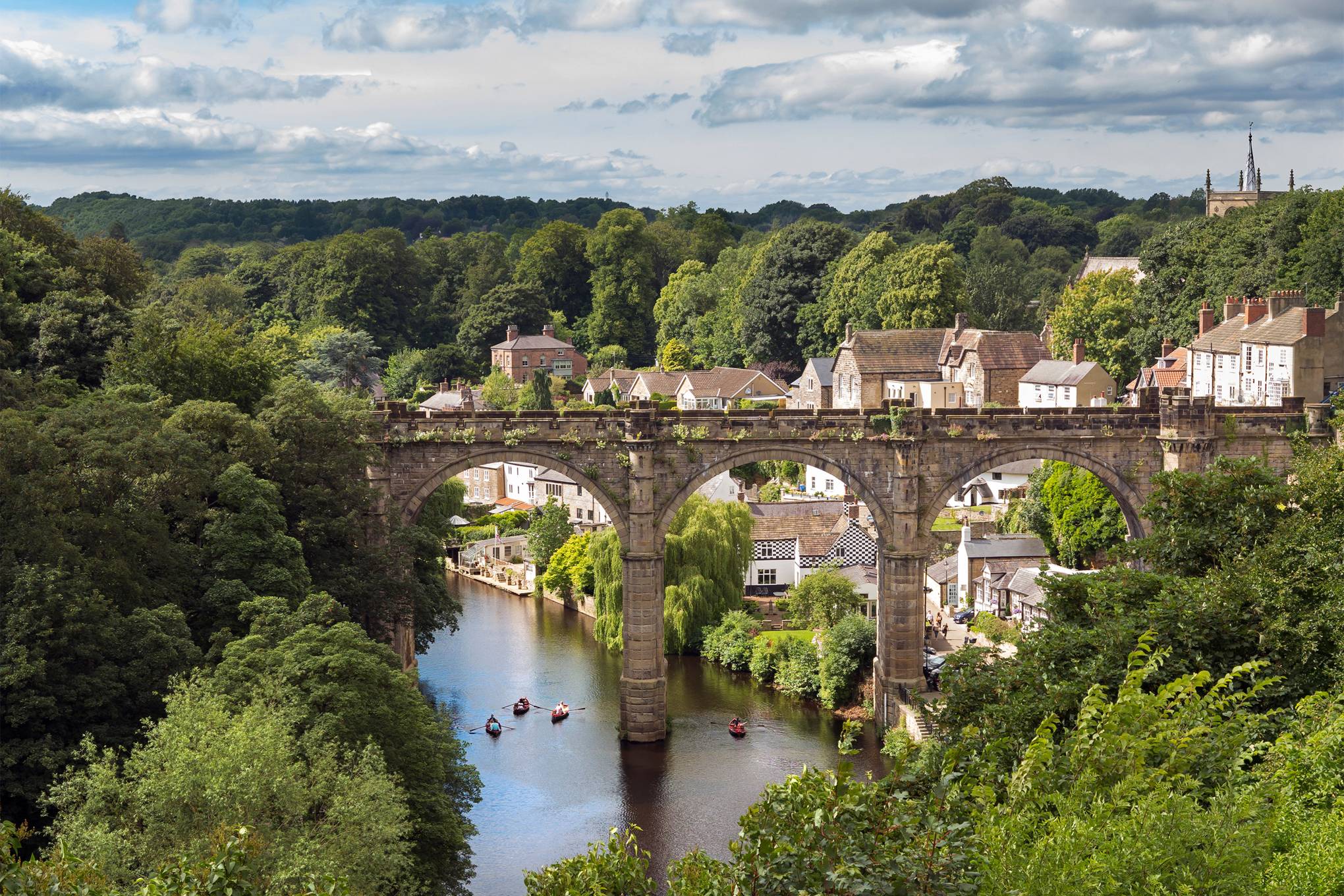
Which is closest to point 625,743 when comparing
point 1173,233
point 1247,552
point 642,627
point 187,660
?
point 642,627

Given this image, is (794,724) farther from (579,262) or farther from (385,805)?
(579,262)

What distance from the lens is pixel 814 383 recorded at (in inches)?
3669

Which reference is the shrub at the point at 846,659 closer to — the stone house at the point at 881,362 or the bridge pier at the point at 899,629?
the bridge pier at the point at 899,629

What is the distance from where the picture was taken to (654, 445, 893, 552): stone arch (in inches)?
1844

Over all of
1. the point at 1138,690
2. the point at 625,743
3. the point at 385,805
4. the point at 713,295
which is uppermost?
the point at 713,295

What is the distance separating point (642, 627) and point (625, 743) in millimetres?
3680

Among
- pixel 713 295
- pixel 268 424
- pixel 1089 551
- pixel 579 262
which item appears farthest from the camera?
pixel 579 262

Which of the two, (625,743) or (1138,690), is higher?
(1138,690)

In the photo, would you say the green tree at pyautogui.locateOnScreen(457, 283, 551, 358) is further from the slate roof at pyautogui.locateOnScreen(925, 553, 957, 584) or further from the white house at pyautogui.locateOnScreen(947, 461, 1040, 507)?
the slate roof at pyautogui.locateOnScreen(925, 553, 957, 584)

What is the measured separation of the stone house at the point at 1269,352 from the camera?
58.7 meters

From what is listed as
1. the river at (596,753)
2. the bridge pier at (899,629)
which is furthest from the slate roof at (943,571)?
the bridge pier at (899,629)

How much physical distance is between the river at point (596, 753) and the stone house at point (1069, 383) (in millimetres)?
29996

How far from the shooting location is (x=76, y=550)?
32500 millimetres

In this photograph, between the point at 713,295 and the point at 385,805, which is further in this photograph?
the point at 713,295
